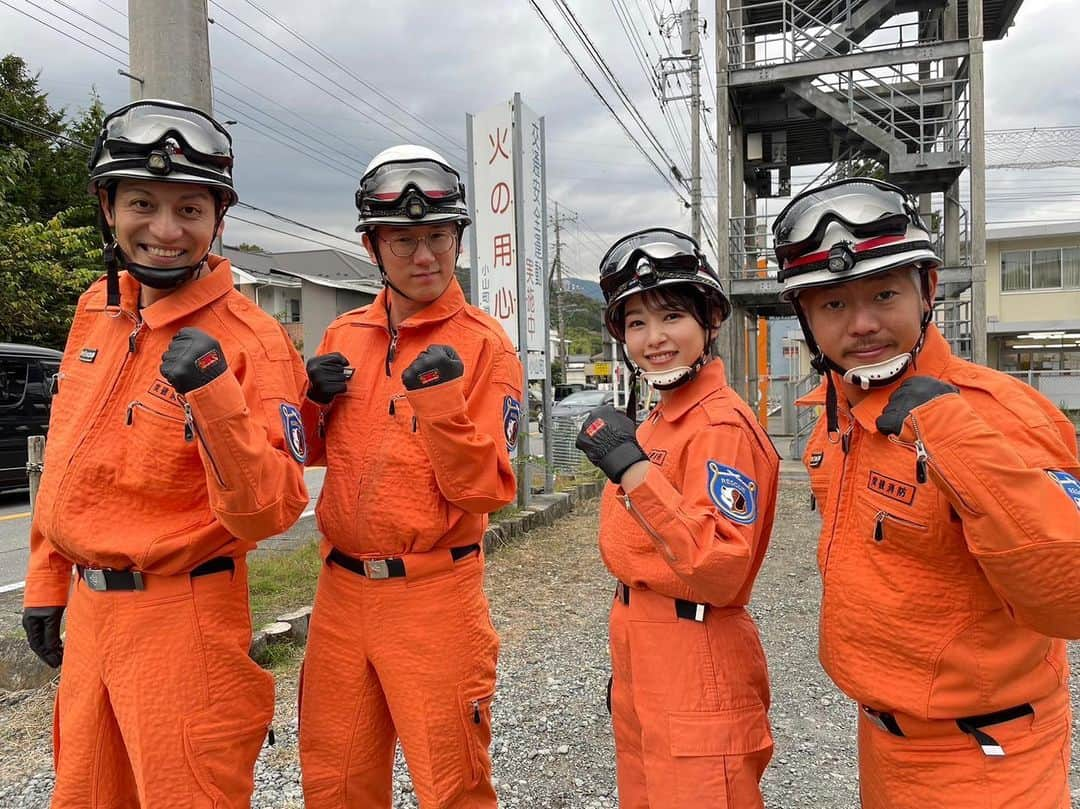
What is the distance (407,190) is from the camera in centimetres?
241

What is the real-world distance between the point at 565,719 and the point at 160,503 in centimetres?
278

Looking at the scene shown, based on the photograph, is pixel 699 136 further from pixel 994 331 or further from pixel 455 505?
pixel 455 505

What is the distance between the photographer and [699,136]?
20.2m

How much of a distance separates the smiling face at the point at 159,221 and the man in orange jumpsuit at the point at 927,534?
1.63 metres

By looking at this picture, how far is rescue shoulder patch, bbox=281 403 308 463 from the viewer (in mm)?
2094

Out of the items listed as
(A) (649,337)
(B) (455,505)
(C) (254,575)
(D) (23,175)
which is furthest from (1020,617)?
(D) (23,175)

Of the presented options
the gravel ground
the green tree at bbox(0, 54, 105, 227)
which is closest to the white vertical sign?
the gravel ground

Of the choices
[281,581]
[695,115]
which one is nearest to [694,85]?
[695,115]

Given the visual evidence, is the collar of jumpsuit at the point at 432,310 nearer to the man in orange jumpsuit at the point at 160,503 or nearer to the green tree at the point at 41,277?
the man in orange jumpsuit at the point at 160,503

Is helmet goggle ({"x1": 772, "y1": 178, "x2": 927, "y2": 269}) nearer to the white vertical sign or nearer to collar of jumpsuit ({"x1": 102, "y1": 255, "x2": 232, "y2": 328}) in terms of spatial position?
collar of jumpsuit ({"x1": 102, "y1": 255, "x2": 232, "y2": 328})

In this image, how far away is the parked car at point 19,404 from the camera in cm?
1024

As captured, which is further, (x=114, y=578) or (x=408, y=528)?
(x=408, y=528)

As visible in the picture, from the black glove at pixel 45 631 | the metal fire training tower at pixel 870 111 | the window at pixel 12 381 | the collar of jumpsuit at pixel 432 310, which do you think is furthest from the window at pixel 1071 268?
the black glove at pixel 45 631

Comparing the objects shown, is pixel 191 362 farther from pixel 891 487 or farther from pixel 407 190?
pixel 891 487
